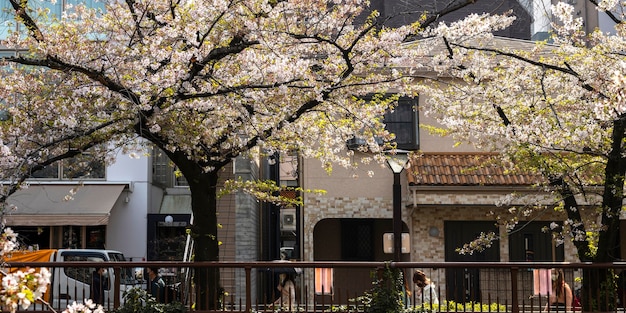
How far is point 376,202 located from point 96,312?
560 inches

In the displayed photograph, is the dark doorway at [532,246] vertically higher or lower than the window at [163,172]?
lower

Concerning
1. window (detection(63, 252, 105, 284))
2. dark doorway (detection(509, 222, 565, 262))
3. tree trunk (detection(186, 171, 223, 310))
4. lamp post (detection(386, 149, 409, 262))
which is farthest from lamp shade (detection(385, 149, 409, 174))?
window (detection(63, 252, 105, 284))

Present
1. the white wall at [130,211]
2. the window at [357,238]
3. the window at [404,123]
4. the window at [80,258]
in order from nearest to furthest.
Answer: the window at [80,258], the window at [404,123], the window at [357,238], the white wall at [130,211]

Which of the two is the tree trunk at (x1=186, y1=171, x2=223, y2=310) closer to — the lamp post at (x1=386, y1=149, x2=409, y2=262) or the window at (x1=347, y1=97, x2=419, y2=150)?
the lamp post at (x1=386, y1=149, x2=409, y2=262)

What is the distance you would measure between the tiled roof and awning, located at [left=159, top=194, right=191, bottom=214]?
24.7 feet

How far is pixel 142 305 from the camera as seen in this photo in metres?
11.5

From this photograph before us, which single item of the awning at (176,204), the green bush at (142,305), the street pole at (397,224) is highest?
the awning at (176,204)

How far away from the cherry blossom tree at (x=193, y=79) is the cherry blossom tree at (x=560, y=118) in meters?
1.69

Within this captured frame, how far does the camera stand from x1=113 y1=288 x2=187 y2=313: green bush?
1135cm

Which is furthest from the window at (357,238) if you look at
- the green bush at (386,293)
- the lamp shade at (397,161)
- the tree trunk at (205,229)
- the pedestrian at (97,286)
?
the green bush at (386,293)

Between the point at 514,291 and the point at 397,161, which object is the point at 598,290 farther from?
the point at 397,161

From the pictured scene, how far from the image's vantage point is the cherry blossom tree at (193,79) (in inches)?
415

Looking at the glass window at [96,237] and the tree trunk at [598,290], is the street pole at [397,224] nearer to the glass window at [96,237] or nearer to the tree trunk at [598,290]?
the tree trunk at [598,290]

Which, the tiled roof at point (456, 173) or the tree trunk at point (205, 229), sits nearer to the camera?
the tree trunk at point (205, 229)
